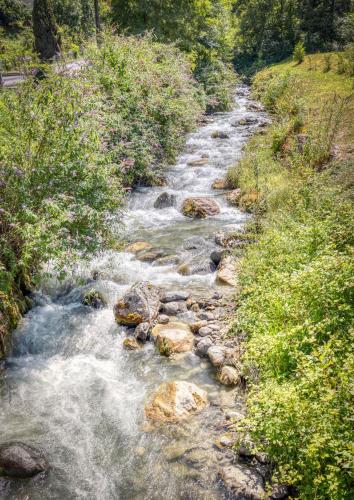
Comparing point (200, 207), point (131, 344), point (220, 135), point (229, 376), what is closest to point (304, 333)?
point (229, 376)

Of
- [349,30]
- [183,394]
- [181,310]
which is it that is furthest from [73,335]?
[349,30]

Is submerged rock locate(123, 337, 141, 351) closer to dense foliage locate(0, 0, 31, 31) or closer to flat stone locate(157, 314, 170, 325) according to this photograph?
flat stone locate(157, 314, 170, 325)

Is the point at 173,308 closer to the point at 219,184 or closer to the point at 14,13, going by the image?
the point at 219,184

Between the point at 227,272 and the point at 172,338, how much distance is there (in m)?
2.51

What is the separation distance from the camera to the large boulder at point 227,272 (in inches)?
338

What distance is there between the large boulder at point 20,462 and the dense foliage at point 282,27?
1545 inches

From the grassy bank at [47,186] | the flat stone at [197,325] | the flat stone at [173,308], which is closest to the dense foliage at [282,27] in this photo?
the grassy bank at [47,186]

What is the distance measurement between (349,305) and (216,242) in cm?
593

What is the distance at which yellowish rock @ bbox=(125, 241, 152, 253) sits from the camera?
10.4 m

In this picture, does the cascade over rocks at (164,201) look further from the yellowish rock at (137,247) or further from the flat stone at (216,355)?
the flat stone at (216,355)

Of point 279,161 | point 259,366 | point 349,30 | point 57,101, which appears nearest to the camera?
point 259,366

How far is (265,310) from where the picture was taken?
586 centimetres

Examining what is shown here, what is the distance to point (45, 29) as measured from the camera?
23344 millimetres

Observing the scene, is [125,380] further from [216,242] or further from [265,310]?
[216,242]
